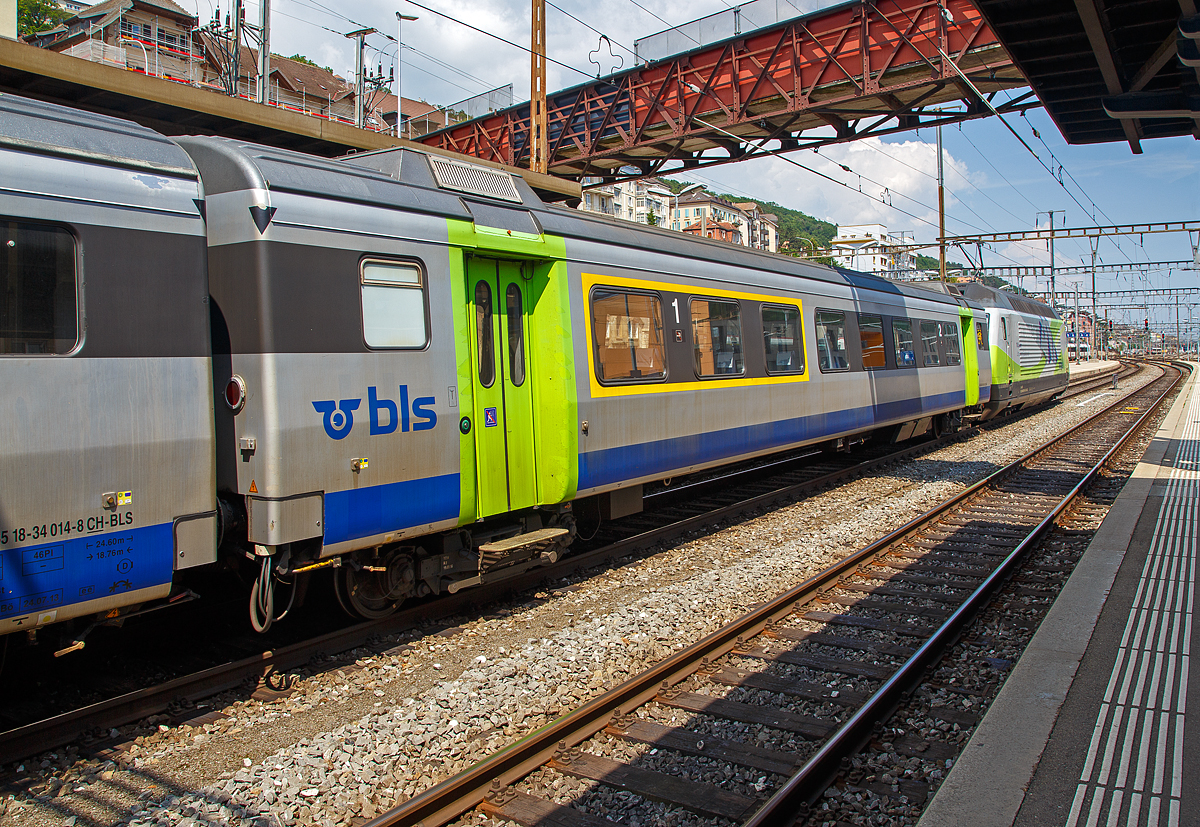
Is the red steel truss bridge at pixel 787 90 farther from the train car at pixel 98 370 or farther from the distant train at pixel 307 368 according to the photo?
the train car at pixel 98 370

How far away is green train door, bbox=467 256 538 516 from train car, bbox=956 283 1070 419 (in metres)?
17.4

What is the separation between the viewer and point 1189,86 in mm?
8766

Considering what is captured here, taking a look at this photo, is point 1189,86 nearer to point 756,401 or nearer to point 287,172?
point 756,401

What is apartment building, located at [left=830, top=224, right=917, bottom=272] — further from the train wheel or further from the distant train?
the train wheel

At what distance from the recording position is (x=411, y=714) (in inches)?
193

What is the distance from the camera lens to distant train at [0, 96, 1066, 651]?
430 centimetres

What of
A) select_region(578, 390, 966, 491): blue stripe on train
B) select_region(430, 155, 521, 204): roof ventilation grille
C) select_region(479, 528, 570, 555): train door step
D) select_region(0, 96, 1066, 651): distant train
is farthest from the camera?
select_region(578, 390, 966, 491): blue stripe on train

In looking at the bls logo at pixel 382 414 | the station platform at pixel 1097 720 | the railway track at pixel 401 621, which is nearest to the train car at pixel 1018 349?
the railway track at pixel 401 621

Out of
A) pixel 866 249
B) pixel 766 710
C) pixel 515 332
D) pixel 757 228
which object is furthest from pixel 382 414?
pixel 757 228

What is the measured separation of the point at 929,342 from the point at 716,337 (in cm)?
917

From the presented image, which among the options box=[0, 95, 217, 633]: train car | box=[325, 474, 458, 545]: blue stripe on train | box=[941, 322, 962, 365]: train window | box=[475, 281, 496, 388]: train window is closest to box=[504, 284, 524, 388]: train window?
box=[475, 281, 496, 388]: train window

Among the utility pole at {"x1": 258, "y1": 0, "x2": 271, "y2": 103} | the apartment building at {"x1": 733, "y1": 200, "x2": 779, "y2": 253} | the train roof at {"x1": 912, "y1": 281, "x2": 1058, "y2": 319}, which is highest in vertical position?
the apartment building at {"x1": 733, "y1": 200, "x2": 779, "y2": 253}

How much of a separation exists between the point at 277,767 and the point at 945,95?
15210 mm

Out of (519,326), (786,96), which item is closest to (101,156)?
(519,326)
